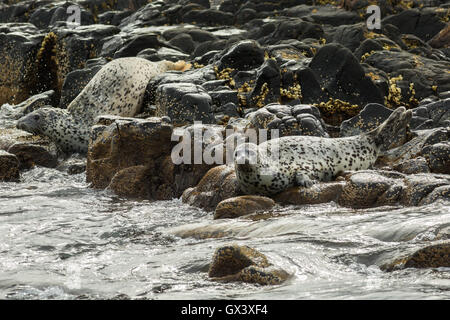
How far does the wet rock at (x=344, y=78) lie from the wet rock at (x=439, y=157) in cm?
476

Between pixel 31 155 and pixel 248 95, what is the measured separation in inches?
177

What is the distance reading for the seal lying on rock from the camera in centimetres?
1358

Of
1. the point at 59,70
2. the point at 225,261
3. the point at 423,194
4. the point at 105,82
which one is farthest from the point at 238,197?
the point at 59,70

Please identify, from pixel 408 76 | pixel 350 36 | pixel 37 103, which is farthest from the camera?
pixel 350 36

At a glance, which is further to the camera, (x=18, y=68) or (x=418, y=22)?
(x=418, y=22)

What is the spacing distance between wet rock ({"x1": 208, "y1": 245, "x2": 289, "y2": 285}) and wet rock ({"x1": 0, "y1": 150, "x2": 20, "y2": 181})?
7066 millimetres

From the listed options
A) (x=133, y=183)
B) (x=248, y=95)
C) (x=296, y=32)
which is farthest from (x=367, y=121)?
(x=296, y=32)

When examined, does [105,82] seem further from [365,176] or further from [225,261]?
[225,261]

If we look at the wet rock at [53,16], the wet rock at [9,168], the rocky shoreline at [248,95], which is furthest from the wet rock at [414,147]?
the wet rock at [53,16]

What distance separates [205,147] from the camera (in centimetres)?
1087

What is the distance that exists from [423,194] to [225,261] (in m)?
3.35

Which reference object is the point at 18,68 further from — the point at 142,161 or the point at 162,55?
the point at 142,161

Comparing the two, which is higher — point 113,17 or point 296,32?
point 113,17

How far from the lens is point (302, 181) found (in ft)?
31.0
